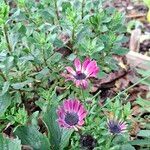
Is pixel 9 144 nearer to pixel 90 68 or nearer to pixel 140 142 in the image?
pixel 90 68

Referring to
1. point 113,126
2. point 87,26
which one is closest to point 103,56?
point 87,26

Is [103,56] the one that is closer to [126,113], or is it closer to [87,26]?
[87,26]

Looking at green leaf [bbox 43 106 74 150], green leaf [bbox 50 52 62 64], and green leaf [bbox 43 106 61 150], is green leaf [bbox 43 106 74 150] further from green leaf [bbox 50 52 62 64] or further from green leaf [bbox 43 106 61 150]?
green leaf [bbox 50 52 62 64]

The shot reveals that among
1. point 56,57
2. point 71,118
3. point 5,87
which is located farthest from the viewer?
point 56,57

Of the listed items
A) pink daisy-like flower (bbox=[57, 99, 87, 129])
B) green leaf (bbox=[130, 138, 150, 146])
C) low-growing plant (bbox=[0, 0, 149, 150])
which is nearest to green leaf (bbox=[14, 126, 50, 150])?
low-growing plant (bbox=[0, 0, 149, 150])

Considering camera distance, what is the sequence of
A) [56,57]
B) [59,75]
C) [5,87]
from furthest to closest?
[59,75]
[56,57]
[5,87]

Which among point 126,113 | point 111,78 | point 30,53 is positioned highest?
point 30,53

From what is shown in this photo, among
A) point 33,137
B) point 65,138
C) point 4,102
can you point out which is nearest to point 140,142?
point 65,138
